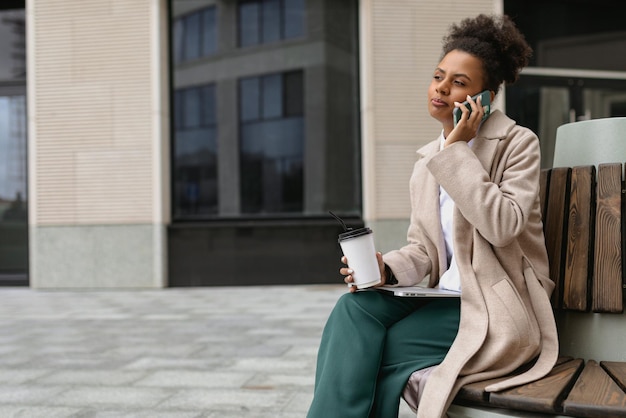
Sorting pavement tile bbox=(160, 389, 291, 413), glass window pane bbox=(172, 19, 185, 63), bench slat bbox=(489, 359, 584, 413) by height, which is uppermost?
glass window pane bbox=(172, 19, 185, 63)

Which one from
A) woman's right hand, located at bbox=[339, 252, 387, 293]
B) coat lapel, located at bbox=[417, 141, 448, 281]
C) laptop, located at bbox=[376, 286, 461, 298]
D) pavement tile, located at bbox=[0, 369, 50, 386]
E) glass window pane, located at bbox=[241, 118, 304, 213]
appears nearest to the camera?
laptop, located at bbox=[376, 286, 461, 298]

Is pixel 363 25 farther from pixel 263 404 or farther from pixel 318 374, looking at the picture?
pixel 318 374

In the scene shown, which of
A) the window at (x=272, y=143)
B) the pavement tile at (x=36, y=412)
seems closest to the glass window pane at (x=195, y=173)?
the window at (x=272, y=143)

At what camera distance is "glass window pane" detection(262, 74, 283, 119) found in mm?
10398

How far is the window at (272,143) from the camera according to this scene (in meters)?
10.3

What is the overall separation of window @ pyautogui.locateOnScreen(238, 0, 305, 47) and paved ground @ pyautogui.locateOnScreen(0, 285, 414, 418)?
4093mm

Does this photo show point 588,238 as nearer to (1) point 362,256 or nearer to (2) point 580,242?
(2) point 580,242

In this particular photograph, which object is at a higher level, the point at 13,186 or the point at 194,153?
the point at 194,153

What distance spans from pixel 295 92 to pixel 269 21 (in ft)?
3.88

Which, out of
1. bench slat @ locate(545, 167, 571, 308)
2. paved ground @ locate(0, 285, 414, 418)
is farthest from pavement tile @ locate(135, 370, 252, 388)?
bench slat @ locate(545, 167, 571, 308)

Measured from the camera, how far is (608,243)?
2.25 meters

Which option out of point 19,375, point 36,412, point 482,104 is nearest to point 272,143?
point 19,375

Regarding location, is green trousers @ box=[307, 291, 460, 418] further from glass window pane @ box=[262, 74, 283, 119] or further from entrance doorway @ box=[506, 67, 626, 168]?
entrance doorway @ box=[506, 67, 626, 168]

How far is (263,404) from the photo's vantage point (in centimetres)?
365
